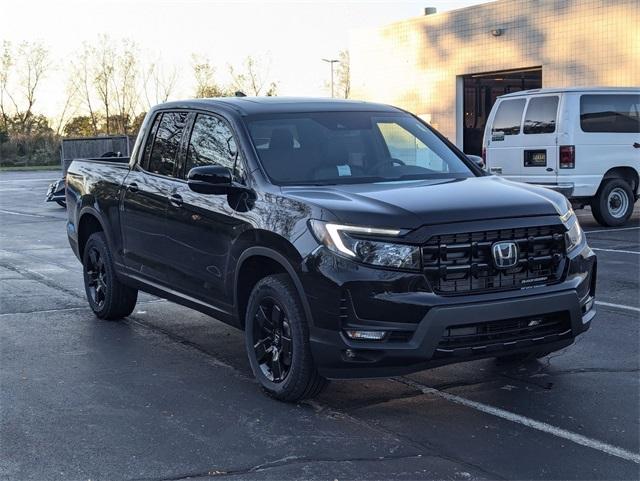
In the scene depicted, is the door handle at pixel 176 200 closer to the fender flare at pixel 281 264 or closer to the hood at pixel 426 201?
the fender flare at pixel 281 264

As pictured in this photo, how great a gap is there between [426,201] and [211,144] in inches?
77.4

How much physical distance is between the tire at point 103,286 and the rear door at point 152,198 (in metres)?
0.45

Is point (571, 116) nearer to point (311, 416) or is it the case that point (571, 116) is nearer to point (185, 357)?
point (185, 357)

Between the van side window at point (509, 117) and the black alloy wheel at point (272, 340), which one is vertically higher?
the van side window at point (509, 117)

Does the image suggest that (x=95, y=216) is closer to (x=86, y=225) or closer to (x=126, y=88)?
(x=86, y=225)

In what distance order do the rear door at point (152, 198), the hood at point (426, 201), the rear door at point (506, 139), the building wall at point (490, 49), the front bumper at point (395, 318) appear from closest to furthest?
1. the front bumper at point (395, 318)
2. the hood at point (426, 201)
3. the rear door at point (152, 198)
4. the rear door at point (506, 139)
5. the building wall at point (490, 49)

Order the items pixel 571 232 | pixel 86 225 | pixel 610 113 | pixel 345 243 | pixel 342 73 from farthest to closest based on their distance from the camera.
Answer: pixel 342 73 < pixel 610 113 < pixel 86 225 < pixel 571 232 < pixel 345 243

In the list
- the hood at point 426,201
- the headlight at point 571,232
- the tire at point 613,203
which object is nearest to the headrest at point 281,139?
the hood at point 426,201

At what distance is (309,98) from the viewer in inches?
282

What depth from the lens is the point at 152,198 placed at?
7051 mm

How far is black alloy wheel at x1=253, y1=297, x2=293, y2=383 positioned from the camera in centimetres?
557

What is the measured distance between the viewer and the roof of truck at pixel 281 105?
6.60m

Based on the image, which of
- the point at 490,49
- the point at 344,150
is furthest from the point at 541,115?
the point at 490,49

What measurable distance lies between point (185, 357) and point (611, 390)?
2.98 metres
